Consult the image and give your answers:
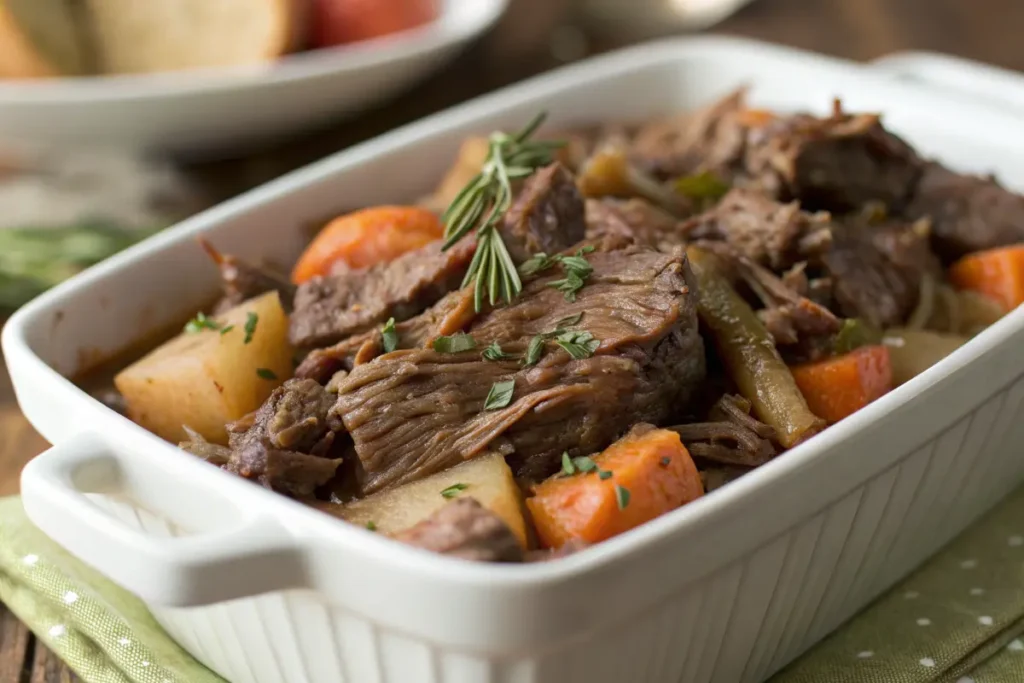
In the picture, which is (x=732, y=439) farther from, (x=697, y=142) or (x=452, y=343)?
(x=697, y=142)

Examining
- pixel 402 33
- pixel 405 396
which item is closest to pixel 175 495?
pixel 405 396

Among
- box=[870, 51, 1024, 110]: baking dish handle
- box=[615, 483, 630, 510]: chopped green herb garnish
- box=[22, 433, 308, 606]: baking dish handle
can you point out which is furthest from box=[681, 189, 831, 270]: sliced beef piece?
box=[22, 433, 308, 606]: baking dish handle

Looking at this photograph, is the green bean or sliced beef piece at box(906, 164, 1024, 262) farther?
sliced beef piece at box(906, 164, 1024, 262)

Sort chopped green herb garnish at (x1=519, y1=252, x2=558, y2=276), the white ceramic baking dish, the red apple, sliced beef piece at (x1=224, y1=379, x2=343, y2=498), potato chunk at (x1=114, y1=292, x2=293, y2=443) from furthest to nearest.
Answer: the red apple < potato chunk at (x1=114, y1=292, x2=293, y2=443) < chopped green herb garnish at (x1=519, y1=252, x2=558, y2=276) < sliced beef piece at (x1=224, y1=379, x2=343, y2=498) < the white ceramic baking dish

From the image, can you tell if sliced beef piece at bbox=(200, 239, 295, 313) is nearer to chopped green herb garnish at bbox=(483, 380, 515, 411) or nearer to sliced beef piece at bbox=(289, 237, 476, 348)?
sliced beef piece at bbox=(289, 237, 476, 348)

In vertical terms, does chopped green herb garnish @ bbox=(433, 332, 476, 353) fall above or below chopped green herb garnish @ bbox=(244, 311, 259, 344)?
above

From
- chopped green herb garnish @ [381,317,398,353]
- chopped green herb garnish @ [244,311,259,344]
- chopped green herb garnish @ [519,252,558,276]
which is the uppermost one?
chopped green herb garnish @ [519,252,558,276]

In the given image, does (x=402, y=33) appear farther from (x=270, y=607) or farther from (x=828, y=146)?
(x=270, y=607)

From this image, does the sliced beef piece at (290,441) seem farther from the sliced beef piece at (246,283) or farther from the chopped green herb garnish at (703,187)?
the chopped green herb garnish at (703,187)
